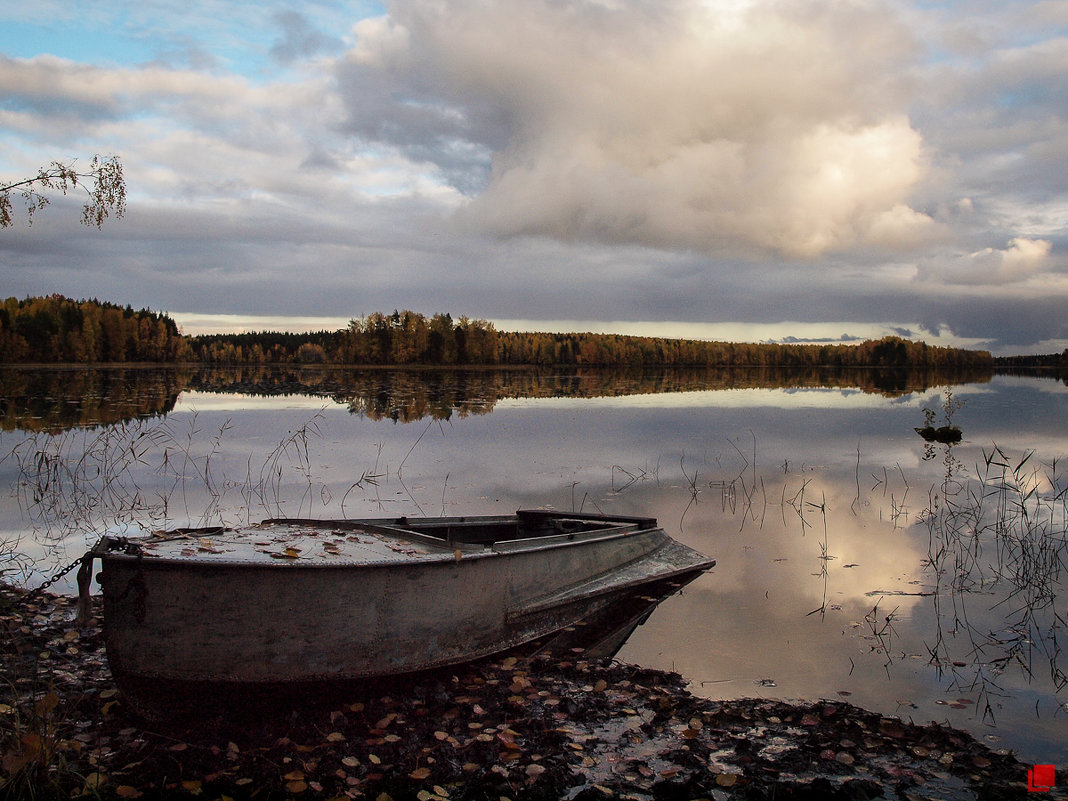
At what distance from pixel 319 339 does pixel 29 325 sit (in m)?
80.6

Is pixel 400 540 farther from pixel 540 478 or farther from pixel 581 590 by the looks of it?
pixel 540 478

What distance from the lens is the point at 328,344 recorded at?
543ft

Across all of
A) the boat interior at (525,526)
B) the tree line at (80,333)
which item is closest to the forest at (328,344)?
the tree line at (80,333)

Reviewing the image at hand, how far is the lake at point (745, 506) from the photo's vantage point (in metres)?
7.45

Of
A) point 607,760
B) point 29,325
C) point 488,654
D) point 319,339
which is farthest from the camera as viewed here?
point 319,339

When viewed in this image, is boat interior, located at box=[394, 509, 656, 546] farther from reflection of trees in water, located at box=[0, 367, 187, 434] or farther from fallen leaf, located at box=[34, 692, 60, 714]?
reflection of trees in water, located at box=[0, 367, 187, 434]

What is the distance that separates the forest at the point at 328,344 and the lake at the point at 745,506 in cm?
8992

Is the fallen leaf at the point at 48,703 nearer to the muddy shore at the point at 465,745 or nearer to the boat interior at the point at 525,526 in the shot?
the muddy shore at the point at 465,745

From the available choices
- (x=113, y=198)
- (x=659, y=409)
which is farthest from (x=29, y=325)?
(x=113, y=198)

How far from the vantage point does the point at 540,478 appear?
1727cm

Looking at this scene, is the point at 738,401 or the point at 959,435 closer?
the point at 959,435

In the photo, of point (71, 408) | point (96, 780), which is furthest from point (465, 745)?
point (71, 408)

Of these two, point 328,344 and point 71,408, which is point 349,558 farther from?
point 328,344

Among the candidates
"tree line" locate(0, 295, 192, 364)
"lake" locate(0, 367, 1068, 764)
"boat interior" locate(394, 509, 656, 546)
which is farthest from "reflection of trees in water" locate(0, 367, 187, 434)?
"tree line" locate(0, 295, 192, 364)
